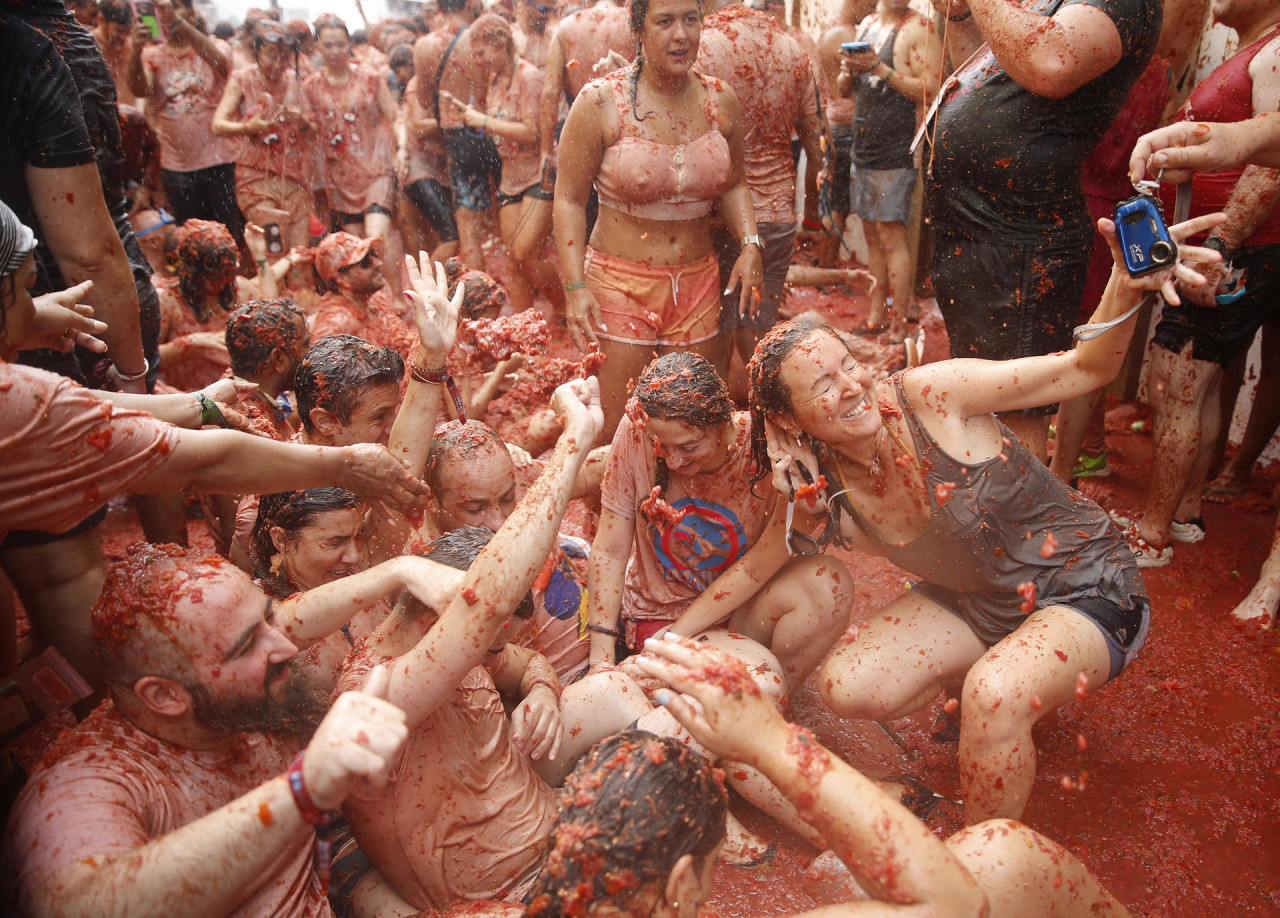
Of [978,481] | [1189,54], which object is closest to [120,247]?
[978,481]

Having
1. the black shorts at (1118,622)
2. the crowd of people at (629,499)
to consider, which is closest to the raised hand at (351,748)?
the crowd of people at (629,499)

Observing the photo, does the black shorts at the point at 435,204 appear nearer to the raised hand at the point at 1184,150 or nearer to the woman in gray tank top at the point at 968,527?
the woman in gray tank top at the point at 968,527

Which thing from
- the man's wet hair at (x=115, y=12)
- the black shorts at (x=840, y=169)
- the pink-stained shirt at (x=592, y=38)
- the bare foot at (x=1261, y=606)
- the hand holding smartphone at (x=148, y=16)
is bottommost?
the bare foot at (x=1261, y=606)

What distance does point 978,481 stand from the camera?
2.46 meters

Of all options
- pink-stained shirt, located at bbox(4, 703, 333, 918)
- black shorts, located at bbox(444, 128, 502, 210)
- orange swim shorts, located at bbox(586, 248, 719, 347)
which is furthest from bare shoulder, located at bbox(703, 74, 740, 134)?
black shorts, located at bbox(444, 128, 502, 210)

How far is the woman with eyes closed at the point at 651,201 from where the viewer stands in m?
3.66

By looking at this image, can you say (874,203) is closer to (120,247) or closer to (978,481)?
(978,481)

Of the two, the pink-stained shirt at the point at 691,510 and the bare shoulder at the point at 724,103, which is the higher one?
the bare shoulder at the point at 724,103

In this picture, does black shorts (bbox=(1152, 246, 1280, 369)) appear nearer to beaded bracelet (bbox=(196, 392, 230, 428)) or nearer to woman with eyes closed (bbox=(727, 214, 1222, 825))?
woman with eyes closed (bbox=(727, 214, 1222, 825))

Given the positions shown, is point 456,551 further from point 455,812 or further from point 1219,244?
point 1219,244

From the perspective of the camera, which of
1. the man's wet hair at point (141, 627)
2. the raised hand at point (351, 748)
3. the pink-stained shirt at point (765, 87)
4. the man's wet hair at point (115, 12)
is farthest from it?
the man's wet hair at point (115, 12)

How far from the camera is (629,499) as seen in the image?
117 inches

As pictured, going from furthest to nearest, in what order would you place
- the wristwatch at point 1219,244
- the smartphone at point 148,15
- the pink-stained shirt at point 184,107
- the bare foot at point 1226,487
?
the smartphone at point 148,15, the pink-stained shirt at point 184,107, the bare foot at point 1226,487, the wristwatch at point 1219,244

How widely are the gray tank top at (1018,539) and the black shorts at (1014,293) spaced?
0.78 metres
